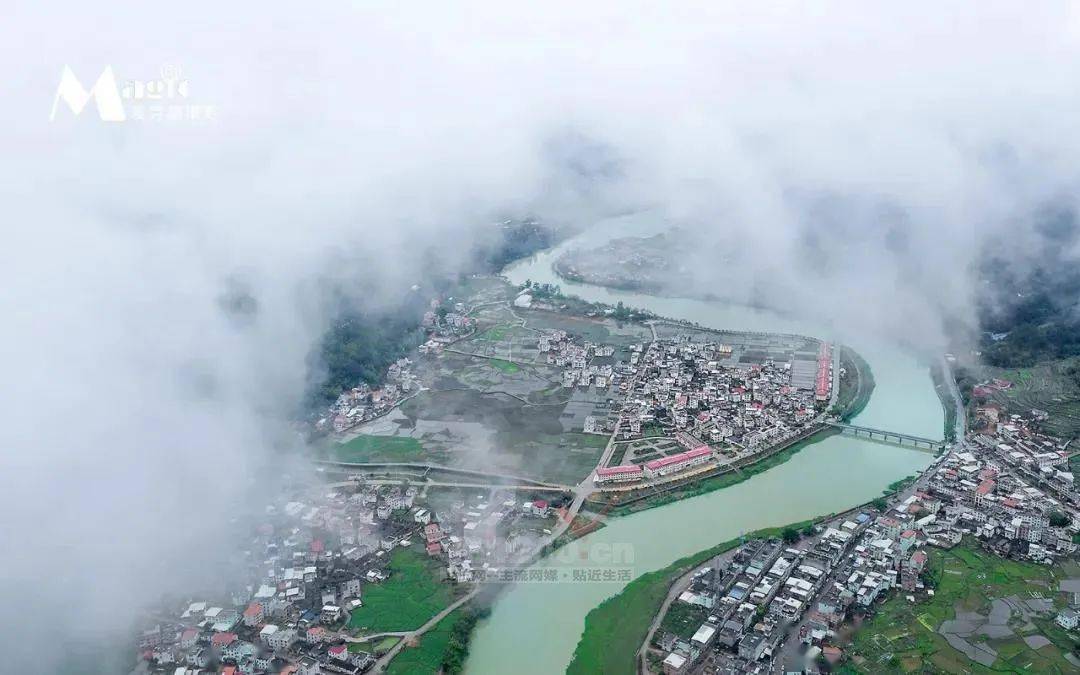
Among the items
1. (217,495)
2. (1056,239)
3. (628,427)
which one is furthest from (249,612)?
(1056,239)

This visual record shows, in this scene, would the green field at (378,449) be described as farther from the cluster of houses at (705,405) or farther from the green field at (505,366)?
the green field at (505,366)

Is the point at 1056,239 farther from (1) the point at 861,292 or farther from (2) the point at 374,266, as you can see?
(2) the point at 374,266

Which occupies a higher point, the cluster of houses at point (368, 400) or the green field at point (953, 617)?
the cluster of houses at point (368, 400)

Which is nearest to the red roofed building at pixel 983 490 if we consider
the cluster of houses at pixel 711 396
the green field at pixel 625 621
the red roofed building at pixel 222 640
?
the cluster of houses at pixel 711 396

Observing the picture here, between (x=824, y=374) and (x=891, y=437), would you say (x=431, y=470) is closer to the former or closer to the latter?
(x=891, y=437)

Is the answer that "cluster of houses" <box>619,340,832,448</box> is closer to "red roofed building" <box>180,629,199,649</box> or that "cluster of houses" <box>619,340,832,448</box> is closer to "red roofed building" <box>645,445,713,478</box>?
"red roofed building" <box>645,445,713,478</box>

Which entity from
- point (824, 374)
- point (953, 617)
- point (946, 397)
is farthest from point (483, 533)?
point (946, 397)

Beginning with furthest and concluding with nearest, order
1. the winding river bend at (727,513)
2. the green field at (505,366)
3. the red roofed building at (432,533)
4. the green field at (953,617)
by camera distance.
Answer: the green field at (505,366), the red roofed building at (432,533), the winding river bend at (727,513), the green field at (953,617)
